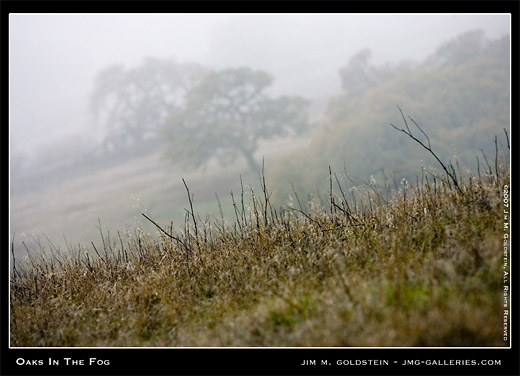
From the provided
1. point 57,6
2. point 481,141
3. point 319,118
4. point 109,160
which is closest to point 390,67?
point 319,118

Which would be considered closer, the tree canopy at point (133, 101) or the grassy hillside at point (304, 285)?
the grassy hillside at point (304, 285)

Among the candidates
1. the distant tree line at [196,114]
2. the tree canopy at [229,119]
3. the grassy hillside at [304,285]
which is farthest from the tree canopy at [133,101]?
the grassy hillside at [304,285]

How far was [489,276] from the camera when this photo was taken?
2980mm

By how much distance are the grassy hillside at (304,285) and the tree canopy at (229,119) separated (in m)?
28.9

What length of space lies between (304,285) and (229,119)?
31295mm

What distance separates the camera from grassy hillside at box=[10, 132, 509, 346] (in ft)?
8.96

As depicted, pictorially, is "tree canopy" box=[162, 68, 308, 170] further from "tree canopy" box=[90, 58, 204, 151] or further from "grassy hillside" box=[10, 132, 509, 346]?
"grassy hillside" box=[10, 132, 509, 346]

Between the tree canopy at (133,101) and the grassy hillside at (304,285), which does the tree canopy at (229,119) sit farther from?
the grassy hillside at (304,285)

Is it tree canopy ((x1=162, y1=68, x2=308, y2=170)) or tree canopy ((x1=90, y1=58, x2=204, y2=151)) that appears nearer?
tree canopy ((x1=162, y1=68, x2=308, y2=170))

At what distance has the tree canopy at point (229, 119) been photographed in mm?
33688

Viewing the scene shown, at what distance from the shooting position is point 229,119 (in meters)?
33.9

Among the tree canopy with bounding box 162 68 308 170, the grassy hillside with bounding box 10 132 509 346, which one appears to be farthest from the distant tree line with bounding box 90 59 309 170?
the grassy hillside with bounding box 10 132 509 346

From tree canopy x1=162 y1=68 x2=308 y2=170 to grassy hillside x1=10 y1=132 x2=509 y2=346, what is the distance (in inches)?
1137

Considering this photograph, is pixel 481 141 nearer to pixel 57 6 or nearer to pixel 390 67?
pixel 390 67
